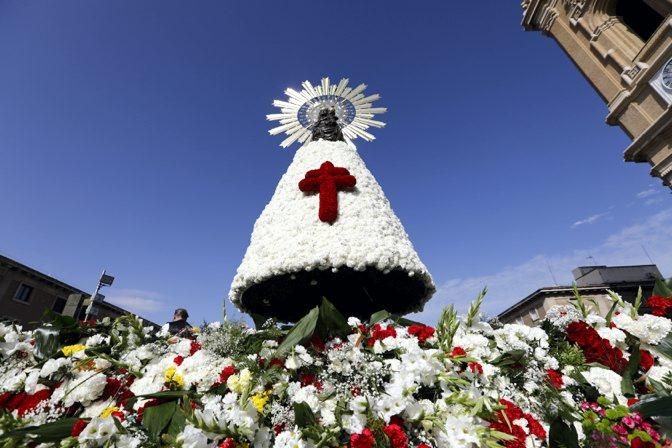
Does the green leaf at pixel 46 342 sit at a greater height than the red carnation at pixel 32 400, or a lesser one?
greater

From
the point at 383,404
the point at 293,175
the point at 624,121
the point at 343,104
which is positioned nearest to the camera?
the point at 383,404

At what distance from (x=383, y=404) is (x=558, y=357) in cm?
154

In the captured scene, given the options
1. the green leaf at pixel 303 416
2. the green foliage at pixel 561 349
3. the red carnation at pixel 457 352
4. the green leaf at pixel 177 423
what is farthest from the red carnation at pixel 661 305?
the green leaf at pixel 177 423

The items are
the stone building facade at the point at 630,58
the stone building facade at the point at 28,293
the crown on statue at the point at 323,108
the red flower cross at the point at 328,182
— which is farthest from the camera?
the stone building facade at the point at 28,293

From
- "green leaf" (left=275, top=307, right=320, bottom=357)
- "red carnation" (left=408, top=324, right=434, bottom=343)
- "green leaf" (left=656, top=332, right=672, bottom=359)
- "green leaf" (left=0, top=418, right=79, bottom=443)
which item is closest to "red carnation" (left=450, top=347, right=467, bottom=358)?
"red carnation" (left=408, top=324, right=434, bottom=343)

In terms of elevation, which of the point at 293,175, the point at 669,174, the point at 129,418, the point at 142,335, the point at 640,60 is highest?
the point at 640,60

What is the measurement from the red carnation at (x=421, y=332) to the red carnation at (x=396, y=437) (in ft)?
2.47

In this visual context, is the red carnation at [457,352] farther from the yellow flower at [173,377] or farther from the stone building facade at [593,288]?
the stone building facade at [593,288]

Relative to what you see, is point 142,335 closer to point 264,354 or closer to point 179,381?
point 179,381

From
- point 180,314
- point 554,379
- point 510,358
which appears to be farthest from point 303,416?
point 180,314

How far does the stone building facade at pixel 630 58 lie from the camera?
455 inches

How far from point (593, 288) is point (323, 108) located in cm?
2617

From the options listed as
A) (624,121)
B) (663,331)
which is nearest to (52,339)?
(663,331)

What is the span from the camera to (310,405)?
167cm
